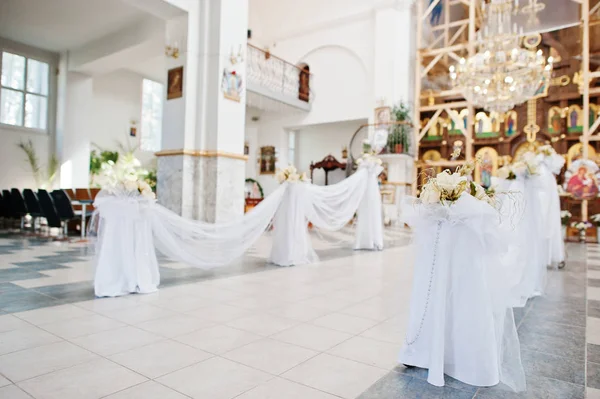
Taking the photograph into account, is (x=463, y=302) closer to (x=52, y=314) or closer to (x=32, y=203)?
(x=52, y=314)

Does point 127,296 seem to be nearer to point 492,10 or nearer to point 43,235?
point 43,235

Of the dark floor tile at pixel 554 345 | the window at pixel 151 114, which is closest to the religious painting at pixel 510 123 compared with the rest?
the dark floor tile at pixel 554 345

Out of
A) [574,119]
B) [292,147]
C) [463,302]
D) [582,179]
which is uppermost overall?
[574,119]

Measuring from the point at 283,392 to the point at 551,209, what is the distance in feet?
16.0

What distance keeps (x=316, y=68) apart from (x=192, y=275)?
38.7 ft

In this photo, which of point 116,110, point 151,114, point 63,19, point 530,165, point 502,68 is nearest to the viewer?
point 530,165

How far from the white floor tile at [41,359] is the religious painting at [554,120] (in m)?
12.5

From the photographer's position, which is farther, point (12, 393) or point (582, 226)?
point (582, 226)

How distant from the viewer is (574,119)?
11273 millimetres

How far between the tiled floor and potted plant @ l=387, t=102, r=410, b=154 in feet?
27.0

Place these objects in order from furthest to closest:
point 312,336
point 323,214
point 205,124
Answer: point 205,124, point 323,214, point 312,336

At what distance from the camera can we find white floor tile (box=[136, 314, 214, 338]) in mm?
2713

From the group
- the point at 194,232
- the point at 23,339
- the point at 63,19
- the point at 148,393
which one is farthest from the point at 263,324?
the point at 63,19

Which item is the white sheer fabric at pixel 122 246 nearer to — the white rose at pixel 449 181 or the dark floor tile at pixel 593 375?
the white rose at pixel 449 181
